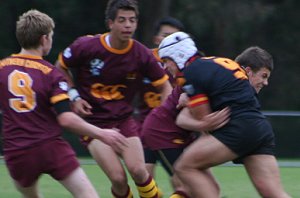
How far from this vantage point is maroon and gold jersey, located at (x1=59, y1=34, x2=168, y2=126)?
7219 mm

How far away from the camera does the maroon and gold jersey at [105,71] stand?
7219 mm

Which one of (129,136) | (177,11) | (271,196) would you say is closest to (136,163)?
(129,136)

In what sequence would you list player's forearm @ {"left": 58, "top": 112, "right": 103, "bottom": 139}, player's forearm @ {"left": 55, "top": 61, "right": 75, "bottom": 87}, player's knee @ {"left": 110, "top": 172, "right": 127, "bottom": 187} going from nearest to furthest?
player's forearm @ {"left": 58, "top": 112, "right": 103, "bottom": 139} → player's knee @ {"left": 110, "top": 172, "right": 127, "bottom": 187} → player's forearm @ {"left": 55, "top": 61, "right": 75, "bottom": 87}

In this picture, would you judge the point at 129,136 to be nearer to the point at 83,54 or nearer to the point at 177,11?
the point at 83,54

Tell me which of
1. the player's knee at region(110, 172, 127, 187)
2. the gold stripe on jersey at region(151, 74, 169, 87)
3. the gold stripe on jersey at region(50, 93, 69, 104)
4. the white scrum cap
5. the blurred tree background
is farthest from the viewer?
the blurred tree background

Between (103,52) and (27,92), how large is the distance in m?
1.66

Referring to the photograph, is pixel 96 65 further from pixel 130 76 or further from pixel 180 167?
pixel 180 167

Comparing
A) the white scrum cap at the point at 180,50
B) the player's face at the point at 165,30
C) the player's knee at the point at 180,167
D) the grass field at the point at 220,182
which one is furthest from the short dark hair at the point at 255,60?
the grass field at the point at 220,182

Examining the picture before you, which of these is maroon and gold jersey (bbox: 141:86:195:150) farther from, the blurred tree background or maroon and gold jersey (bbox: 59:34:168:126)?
the blurred tree background

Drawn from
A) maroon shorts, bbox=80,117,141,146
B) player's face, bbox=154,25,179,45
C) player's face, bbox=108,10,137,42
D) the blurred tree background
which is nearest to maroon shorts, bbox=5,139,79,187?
maroon shorts, bbox=80,117,141,146

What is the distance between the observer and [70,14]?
22.8m

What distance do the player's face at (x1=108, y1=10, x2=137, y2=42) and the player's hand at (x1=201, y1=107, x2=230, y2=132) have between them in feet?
5.10

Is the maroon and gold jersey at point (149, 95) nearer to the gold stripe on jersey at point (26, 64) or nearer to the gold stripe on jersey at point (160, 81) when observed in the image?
the gold stripe on jersey at point (160, 81)

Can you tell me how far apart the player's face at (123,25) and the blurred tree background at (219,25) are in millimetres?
14009
